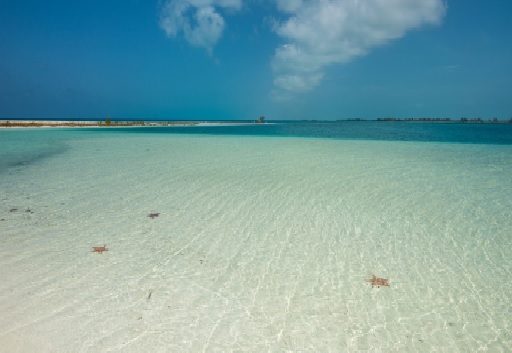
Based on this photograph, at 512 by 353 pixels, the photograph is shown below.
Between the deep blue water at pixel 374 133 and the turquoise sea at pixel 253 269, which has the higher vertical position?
the deep blue water at pixel 374 133

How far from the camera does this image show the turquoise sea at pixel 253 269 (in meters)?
3.00

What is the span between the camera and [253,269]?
4.30 meters

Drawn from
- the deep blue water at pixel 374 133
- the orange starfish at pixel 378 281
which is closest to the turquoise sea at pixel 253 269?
the orange starfish at pixel 378 281

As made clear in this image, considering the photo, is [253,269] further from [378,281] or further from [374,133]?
[374,133]

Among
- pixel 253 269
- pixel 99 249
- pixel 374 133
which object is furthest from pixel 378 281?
pixel 374 133

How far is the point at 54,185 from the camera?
29.4 feet

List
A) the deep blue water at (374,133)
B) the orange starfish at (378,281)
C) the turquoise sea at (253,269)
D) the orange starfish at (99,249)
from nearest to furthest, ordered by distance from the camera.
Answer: the turquoise sea at (253,269), the orange starfish at (378,281), the orange starfish at (99,249), the deep blue water at (374,133)

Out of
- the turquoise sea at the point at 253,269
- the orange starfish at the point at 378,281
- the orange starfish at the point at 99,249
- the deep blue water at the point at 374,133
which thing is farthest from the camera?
the deep blue water at the point at 374,133

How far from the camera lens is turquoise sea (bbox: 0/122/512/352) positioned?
118 inches

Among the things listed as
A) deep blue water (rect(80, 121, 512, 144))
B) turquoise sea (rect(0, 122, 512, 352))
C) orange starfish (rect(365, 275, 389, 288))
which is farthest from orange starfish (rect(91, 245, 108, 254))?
deep blue water (rect(80, 121, 512, 144))

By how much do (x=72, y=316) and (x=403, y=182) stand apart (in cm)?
931

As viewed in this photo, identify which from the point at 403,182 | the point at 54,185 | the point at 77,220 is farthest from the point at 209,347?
the point at 403,182

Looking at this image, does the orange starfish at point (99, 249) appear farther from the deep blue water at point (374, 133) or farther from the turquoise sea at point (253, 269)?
the deep blue water at point (374, 133)

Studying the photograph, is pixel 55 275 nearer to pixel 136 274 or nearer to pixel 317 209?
pixel 136 274
